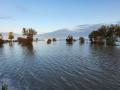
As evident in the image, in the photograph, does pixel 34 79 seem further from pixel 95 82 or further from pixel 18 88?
pixel 95 82

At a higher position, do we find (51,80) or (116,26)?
(116,26)

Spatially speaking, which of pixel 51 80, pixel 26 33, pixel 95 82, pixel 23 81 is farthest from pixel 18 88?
pixel 26 33

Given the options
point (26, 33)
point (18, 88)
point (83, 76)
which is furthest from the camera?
point (26, 33)

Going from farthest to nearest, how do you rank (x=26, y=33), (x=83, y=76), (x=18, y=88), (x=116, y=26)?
1. (x=26, y=33)
2. (x=116, y=26)
3. (x=83, y=76)
4. (x=18, y=88)

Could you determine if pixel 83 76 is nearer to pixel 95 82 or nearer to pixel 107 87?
pixel 95 82

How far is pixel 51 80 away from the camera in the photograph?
768 inches

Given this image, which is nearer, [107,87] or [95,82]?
[107,87]

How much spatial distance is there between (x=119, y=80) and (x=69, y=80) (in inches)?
242

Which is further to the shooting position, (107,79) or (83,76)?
(83,76)

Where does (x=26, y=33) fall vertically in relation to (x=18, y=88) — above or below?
above

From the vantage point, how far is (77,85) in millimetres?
17547

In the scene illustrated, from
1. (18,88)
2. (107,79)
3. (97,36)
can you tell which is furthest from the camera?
(97,36)

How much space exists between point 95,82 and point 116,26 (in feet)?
343

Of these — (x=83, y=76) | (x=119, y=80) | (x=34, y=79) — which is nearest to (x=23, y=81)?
(x=34, y=79)
